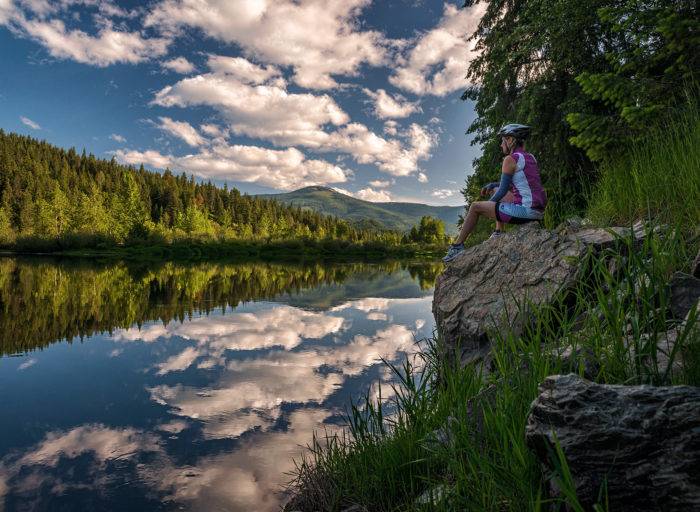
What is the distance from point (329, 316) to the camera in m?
13.0

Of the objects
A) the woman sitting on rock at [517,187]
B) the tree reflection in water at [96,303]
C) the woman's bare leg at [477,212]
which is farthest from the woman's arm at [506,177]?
the tree reflection in water at [96,303]

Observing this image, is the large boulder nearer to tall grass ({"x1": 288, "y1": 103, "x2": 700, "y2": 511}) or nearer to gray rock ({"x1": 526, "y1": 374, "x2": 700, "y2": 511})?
tall grass ({"x1": 288, "y1": 103, "x2": 700, "y2": 511})

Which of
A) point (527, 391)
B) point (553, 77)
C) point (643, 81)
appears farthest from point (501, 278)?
point (553, 77)

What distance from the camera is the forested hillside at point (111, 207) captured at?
64.8m

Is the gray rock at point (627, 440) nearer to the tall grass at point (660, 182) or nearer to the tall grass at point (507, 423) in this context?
the tall grass at point (507, 423)

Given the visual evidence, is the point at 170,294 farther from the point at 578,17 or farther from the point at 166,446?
the point at 578,17

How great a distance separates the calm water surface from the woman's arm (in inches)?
142

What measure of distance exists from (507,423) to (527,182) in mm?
4303

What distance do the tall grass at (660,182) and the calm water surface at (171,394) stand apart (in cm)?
434

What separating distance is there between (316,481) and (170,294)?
15581 mm

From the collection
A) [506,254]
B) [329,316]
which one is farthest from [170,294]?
[506,254]

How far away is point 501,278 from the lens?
5.22 meters

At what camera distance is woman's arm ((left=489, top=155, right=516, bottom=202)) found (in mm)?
5590

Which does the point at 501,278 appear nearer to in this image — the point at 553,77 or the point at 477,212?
the point at 477,212
